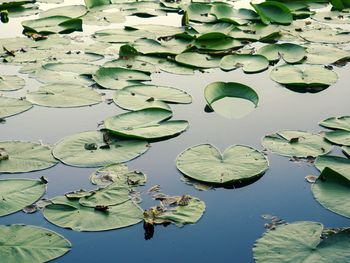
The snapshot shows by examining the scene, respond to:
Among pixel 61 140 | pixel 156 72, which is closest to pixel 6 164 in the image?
pixel 61 140


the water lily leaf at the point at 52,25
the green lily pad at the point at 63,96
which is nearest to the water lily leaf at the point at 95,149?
the green lily pad at the point at 63,96

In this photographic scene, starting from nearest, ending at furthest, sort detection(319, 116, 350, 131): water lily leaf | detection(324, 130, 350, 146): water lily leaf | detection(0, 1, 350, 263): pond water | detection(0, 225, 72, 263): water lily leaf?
detection(0, 225, 72, 263): water lily leaf
detection(0, 1, 350, 263): pond water
detection(324, 130, 350, 146): water lily leaf
detection(319, 116, 350, 131): water lily leaf

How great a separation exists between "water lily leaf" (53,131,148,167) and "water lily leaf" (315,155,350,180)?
2.34 feet

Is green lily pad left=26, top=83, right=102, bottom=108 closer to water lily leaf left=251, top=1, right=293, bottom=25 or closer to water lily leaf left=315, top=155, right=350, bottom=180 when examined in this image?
water lily leaf left=315, top=155, right=350, bottom=180

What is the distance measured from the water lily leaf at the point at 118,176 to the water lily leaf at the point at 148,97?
0.58 m

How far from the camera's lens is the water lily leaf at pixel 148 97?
292 centimetres

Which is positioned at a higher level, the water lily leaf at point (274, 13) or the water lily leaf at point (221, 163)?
the water lily leaf at point (274, 13)

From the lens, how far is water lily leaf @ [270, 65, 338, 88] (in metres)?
3.24

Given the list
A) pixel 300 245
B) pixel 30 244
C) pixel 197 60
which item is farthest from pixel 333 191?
pixel 197 60

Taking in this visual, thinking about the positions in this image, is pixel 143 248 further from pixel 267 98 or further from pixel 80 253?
pixel 267 98

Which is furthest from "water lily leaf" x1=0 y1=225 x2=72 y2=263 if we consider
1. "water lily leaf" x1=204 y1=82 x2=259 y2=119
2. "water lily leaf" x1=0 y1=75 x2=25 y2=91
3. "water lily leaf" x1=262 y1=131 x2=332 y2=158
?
"water lily leaf" x1=0 y1=75 x2=25 y2=91

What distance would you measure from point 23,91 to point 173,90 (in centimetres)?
79

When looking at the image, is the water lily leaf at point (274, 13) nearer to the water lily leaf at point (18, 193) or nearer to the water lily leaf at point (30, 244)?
the water lily leaf at point (18, 193)

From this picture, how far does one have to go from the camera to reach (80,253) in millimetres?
1902
